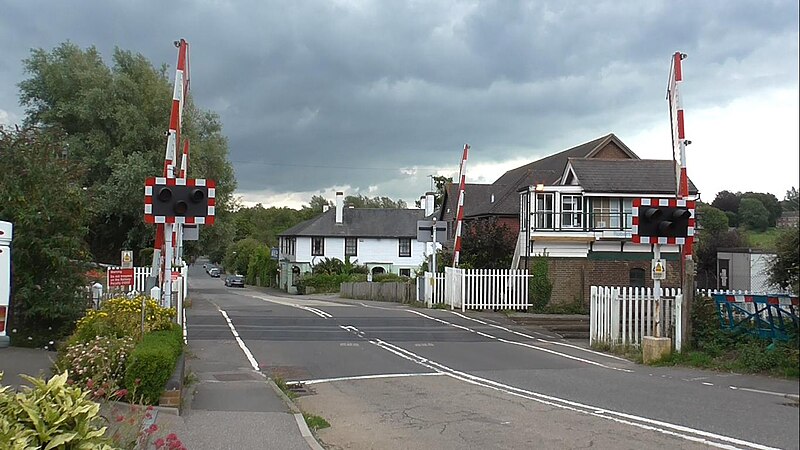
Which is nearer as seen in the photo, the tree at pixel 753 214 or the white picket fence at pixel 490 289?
the tree at pixel 753 214

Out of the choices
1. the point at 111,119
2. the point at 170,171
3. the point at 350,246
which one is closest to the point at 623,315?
the point at 170,171

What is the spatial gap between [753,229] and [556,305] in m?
29.1

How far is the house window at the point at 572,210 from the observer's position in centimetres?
3712

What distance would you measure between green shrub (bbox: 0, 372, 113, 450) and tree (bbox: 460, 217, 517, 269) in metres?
31.2

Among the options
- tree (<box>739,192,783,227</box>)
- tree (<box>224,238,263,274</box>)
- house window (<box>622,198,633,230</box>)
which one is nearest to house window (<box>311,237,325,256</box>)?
tree (<box>224,238,263,274</box>)

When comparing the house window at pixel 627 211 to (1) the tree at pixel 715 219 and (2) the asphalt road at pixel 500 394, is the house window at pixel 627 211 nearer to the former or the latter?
(2) the asphalt road at pixel 500 394

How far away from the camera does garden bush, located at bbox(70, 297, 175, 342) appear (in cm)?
1184

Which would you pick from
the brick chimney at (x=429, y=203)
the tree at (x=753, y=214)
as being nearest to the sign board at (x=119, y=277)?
the tree at (x=753, y=214)

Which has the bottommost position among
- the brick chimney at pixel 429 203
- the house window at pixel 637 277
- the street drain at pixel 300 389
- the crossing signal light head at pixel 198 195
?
the street drain at pixel 300 389

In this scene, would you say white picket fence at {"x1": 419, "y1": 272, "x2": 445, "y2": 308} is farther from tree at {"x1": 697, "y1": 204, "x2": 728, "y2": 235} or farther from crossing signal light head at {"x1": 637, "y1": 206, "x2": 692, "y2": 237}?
tree at {"x1": 697, "y1": 204, "x2": 728, "y2": 235}

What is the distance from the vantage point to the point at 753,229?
398 cm

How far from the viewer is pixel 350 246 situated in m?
74.9

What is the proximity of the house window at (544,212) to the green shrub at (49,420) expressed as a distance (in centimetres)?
3146

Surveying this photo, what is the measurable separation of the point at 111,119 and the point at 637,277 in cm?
2608
